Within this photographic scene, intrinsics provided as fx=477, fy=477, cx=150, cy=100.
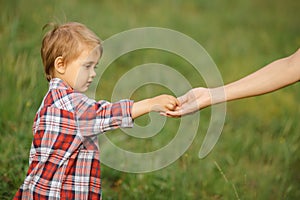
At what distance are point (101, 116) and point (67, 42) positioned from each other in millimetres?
377

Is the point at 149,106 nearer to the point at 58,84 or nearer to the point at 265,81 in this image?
the point at 58,84

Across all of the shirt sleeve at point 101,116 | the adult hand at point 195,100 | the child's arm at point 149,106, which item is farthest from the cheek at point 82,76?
the adult hand at point 195,100

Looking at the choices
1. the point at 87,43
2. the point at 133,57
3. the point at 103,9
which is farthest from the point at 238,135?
the point at 103,9

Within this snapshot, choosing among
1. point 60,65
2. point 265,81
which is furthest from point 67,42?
point 265,81

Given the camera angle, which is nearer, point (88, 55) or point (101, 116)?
point (101, 116)

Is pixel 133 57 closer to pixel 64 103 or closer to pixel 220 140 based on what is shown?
pixel 220 140

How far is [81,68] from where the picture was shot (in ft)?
6.88

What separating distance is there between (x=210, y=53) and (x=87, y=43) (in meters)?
4.13

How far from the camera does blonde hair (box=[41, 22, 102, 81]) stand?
2.09 metres

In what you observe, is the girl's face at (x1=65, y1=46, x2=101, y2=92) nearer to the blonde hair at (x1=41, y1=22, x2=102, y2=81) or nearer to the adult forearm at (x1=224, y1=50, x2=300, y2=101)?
the blonde hair at (x1=41, y1=22, x2=102, y2=81)

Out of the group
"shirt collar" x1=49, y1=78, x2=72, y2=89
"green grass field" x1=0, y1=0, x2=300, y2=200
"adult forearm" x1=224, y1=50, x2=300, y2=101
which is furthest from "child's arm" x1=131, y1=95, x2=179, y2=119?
"green grass field" x1=0, y1=0, x2=300, y2=200

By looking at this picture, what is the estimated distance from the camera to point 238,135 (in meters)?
4.17

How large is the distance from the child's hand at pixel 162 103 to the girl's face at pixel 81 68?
33 centimetres

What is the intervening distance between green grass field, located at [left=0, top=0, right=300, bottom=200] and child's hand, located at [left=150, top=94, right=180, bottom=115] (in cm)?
64
